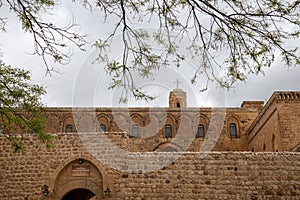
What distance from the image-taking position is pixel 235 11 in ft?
15.2

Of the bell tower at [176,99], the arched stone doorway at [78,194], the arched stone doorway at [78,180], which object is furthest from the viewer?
the bell tower at [176,99]

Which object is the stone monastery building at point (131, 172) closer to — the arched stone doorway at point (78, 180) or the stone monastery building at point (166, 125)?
the arched stone doorway at point (78, 180)

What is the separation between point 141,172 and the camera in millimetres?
11281

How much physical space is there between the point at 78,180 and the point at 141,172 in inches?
81.8

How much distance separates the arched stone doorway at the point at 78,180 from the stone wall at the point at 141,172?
0.03 m

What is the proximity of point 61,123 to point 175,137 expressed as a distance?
8.31m

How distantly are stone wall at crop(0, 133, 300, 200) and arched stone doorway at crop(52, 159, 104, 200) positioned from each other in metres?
0.03

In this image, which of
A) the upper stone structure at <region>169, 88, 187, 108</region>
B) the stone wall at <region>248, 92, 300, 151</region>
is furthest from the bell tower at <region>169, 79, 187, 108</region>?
the stone wall at <region>248, 92, 300, 151</region>

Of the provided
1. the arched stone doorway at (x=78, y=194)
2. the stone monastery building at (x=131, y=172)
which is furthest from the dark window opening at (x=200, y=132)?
the stone monastery building at (x=131, y=172)

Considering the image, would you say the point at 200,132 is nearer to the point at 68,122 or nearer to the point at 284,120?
the point at 284,120

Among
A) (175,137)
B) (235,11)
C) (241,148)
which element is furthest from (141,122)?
(235,11)

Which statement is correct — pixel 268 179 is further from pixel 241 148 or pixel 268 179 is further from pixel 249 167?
pixel 241 148

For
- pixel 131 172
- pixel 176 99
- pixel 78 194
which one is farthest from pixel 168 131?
pixel 131 172

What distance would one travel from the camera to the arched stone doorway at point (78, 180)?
452 inches
